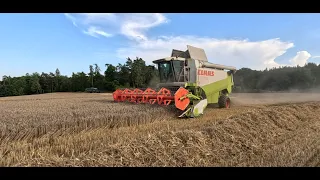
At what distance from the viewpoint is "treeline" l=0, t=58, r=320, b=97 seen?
2024 centimetres

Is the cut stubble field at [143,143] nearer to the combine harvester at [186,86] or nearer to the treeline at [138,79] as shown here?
the combine harvester at [186,86]

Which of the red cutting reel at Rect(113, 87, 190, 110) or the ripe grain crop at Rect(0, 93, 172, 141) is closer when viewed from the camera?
the ripe grain crop at Rect(0, 93, 172, 141)

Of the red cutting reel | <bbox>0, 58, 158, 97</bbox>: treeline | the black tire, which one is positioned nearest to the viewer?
the red cutting reel

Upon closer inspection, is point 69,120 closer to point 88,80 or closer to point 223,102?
point 223,102

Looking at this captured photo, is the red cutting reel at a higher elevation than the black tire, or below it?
higher

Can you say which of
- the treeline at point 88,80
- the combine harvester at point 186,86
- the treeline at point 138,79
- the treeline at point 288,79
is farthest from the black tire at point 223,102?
the treeline at point 288,79

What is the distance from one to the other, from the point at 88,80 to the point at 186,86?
19.4m

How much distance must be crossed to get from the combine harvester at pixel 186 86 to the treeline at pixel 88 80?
4.30 ft

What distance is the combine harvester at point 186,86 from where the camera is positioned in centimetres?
926

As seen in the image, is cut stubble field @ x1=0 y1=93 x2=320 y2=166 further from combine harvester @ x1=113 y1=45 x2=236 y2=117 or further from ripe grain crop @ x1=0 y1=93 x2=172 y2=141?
combine harvester @ x1=113 y1=45 x2=236 y2=117

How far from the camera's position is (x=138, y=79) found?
19.3 m

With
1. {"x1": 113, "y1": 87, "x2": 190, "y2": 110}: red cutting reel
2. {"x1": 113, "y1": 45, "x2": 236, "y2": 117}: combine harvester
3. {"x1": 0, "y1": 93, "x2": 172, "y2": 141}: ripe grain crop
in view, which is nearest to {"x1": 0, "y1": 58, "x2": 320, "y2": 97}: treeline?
{"x1": 113, "y1": 45, "x2": 236, "y2": 117}: combine harvester
